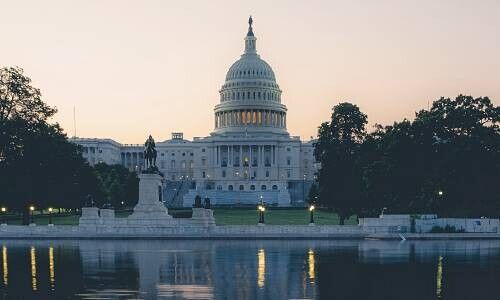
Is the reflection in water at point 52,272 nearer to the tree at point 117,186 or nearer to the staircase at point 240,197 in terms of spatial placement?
the tree at point 117,186

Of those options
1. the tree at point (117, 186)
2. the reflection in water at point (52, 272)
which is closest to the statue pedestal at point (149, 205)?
the reflection in water at point (52, 272)

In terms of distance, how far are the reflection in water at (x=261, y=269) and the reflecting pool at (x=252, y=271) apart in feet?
0.14

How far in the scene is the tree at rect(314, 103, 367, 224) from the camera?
74.5 metres

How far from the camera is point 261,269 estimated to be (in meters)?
36.2

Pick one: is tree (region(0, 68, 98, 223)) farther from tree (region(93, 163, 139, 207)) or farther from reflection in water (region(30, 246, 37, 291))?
tree (region(93, 163, 139, 207))

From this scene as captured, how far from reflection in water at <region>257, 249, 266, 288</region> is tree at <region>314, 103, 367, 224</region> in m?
28.0

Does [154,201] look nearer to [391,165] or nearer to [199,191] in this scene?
[391,165]

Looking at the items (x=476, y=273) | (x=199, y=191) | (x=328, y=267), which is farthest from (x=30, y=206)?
(x=199, y=191)

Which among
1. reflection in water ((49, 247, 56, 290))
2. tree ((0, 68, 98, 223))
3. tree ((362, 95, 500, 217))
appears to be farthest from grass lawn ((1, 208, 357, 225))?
reflection in water ((49, 247, 56, 290))

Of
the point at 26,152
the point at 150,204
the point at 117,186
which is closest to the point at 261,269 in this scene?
the point at 150,204

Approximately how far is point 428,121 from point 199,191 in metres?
100

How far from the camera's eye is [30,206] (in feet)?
251

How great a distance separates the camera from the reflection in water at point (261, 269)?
31.2 metres

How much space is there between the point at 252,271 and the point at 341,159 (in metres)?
41.9
